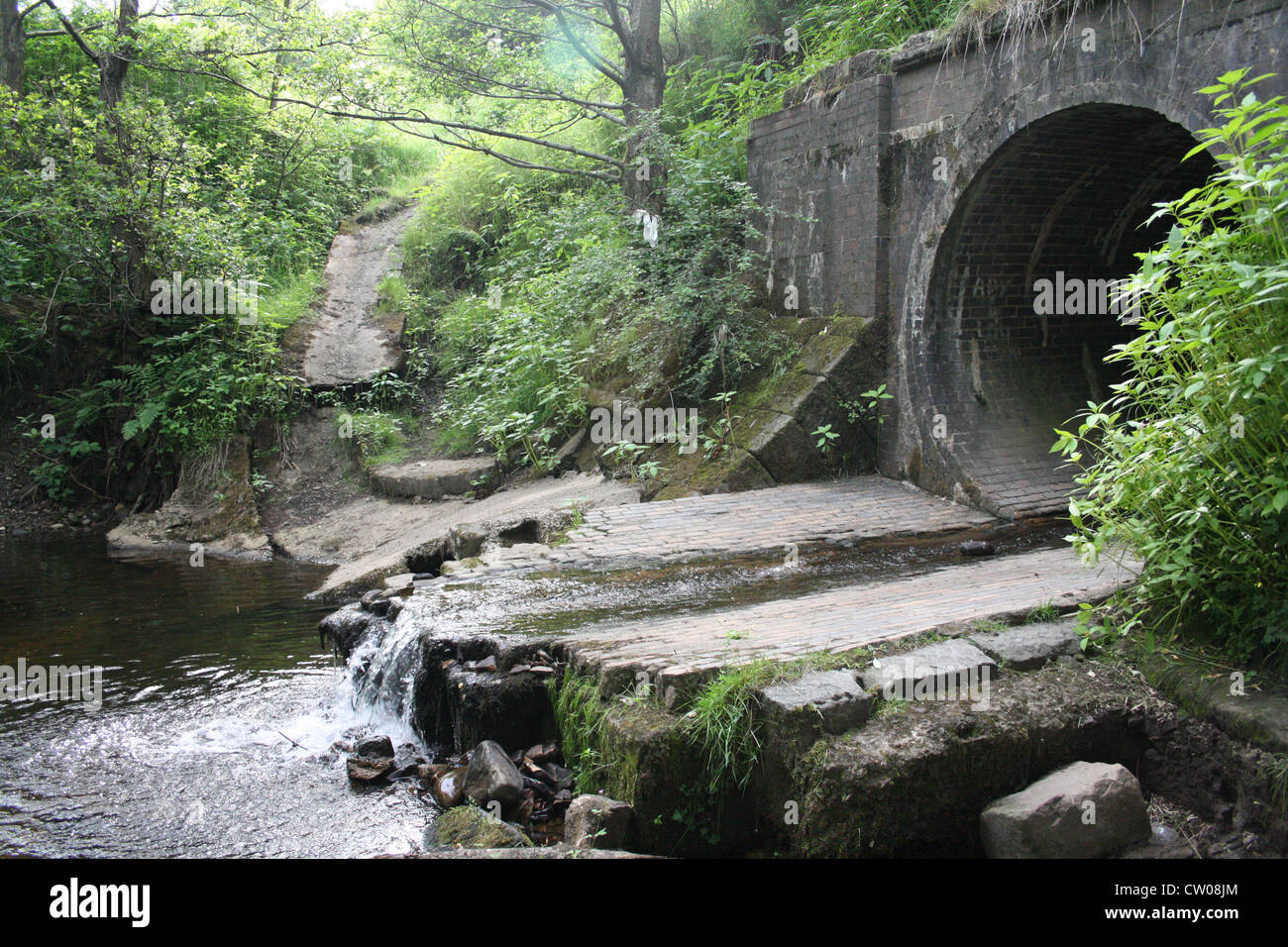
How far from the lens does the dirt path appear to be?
45.2ft

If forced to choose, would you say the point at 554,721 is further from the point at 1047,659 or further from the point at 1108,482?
the point at 1108,482

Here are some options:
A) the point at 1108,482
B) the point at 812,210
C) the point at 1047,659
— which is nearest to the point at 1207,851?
the point at 1047,659

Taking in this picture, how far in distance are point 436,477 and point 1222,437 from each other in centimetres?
890

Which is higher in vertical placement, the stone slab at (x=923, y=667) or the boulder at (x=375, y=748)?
the stone slab at (x=923, y=667)

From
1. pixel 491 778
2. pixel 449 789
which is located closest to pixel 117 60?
pixel 449 789

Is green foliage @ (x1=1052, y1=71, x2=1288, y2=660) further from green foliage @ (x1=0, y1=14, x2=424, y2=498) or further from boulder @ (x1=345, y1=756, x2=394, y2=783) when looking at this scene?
green foliage @ (x1=0, y1=14, x2=424, y2=498)

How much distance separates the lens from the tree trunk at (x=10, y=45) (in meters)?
14.3

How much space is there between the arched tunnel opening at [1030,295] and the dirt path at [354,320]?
27.3 ft

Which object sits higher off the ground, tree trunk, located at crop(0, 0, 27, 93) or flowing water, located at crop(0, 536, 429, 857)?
tree trunk, located at crop(0, 0, 27, 93)

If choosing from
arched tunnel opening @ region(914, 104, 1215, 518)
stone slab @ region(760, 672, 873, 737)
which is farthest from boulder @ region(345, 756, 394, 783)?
arched tunnel opening @ region(914, 104, 1215, 518)

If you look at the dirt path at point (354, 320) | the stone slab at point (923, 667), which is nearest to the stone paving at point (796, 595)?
the stone slab at point (923, 667)

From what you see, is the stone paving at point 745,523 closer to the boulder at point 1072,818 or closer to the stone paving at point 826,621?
the stone paving at point 826,621

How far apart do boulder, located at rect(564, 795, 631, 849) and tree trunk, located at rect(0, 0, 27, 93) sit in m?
15.6

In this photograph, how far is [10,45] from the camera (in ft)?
47.2
